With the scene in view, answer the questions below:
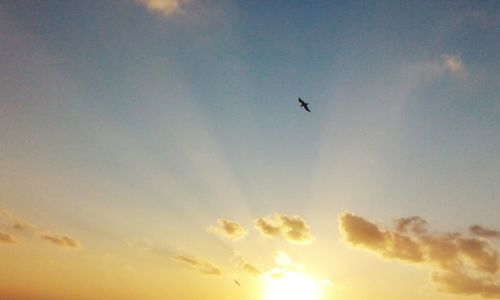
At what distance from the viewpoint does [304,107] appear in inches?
3209
